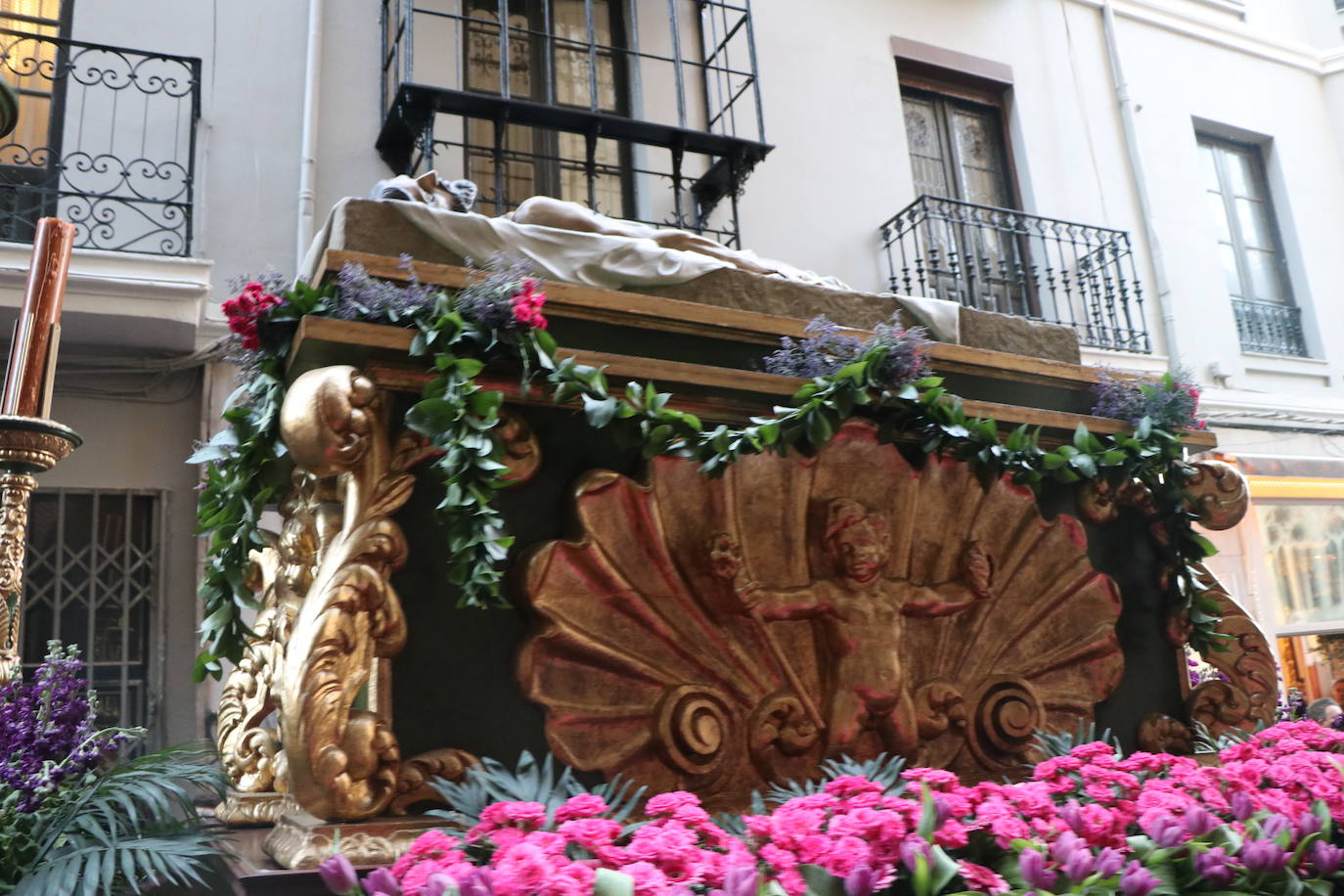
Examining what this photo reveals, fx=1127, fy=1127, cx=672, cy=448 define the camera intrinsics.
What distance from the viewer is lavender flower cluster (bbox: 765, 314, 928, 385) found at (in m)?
2.65

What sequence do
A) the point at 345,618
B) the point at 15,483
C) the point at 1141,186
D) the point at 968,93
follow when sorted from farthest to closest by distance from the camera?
1. the point at 1141,186
2. the point at 968,93
3. the point at 15,483
4. the point at 345,618

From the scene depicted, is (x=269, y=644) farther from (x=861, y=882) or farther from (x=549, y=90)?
(x=549, y=90)

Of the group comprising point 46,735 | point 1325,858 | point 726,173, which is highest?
point 726,173

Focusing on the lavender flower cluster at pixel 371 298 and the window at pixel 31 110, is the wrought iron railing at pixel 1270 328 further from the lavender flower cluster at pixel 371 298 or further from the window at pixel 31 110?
the lavender flower cluster at pixel 371 298

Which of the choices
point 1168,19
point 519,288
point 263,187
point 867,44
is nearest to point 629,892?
point 519,288

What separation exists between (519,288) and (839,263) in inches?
227

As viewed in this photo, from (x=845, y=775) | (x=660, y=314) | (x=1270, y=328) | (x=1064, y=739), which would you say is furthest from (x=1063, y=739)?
(x=1270, y=328)

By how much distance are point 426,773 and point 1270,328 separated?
31.0 ft

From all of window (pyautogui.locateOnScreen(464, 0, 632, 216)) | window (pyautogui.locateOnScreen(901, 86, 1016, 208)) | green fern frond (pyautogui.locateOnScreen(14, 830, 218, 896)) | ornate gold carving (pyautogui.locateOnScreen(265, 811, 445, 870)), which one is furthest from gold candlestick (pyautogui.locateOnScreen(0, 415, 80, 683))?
window (pyautogui.locateOnScreen(901, 86, 1016, 208))

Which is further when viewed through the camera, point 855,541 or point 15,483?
point 855,541

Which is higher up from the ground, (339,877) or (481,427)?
(481,427)

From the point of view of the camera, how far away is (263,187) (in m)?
6.24

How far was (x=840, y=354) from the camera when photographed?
2.68 meters

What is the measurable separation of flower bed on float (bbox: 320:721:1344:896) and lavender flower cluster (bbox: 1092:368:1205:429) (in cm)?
118
